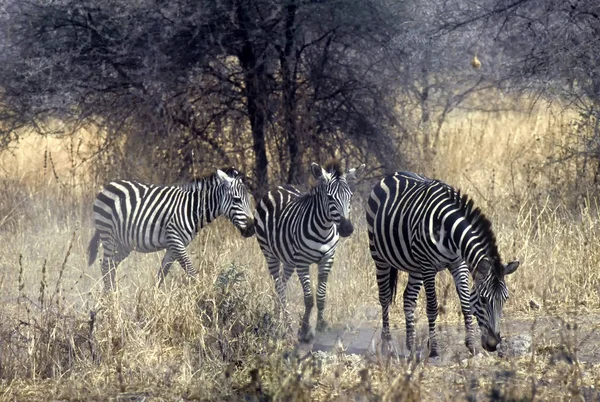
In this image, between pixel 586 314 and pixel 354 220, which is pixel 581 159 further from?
pixel 586 314

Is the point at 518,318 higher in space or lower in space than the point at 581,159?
lower

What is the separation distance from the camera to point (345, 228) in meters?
7.74

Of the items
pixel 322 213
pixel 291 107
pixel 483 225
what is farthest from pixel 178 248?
pixel 291 107

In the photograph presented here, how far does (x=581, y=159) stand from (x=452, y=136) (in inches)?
152

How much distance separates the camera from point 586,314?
26.6ft

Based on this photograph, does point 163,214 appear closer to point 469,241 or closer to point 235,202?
point 235,202

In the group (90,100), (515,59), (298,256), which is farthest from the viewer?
(515,59)

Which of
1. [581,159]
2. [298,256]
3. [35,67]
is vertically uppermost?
[35,67]

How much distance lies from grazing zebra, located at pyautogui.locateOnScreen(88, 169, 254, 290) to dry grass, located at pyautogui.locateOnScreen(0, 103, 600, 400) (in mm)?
288

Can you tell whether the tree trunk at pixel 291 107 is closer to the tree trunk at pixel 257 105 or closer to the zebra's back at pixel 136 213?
the tree trunk at pixel 257 105

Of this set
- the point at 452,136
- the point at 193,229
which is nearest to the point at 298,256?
the point at 193,229

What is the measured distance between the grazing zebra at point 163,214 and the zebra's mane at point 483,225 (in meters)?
2.69

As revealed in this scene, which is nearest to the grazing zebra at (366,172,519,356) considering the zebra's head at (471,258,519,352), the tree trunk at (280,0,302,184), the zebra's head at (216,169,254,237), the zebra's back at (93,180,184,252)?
the zebra's head at (471,258,519,352)

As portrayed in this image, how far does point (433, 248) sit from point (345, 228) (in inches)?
41.0
